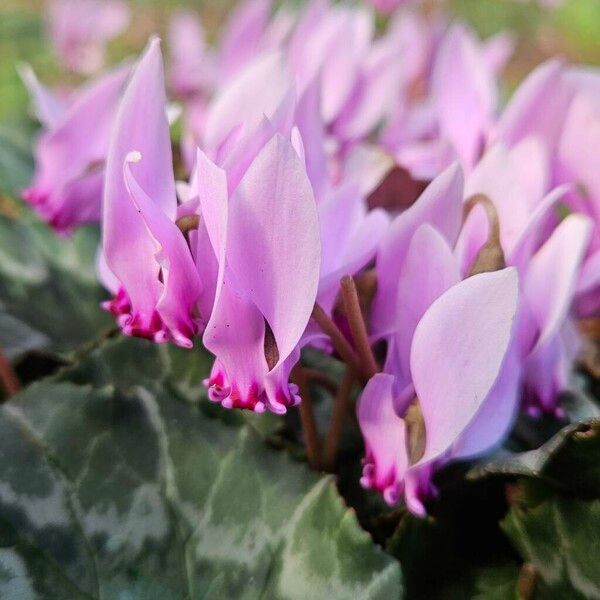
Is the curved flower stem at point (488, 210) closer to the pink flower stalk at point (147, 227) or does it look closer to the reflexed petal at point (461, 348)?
the reflexed petal at point (461, 348)

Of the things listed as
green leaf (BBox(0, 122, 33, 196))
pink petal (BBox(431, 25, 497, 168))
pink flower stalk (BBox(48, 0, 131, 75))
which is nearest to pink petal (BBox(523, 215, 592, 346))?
pink petal (BBox(431, 25, 497, 168))

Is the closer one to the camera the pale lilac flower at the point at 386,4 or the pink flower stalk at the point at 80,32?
the pale lilac flower at the point at 386,4

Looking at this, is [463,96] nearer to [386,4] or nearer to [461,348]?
[461,348]

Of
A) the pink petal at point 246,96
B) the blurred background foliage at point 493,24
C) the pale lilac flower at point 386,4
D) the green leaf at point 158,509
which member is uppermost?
the pink petal at point 246,96

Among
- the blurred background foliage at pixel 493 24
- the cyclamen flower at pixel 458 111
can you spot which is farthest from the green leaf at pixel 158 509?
the blurred background foliage at pixel 493 24

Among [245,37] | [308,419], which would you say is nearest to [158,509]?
[308,419]

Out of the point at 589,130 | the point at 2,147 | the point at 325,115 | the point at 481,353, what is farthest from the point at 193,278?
the point at 2,147

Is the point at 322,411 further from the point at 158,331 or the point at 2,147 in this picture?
the point at 2,147
